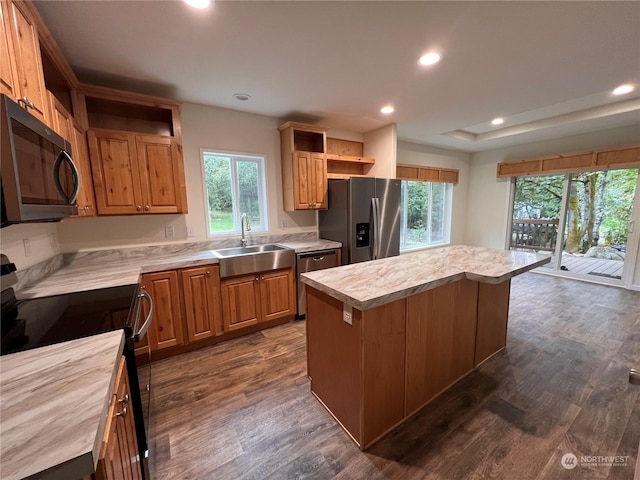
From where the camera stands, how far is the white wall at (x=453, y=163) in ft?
16.2

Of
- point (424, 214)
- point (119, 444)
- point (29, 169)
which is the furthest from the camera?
point (424, 214)

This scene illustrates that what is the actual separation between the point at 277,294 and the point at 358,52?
2.39 meters

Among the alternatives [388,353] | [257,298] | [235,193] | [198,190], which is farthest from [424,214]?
[388,353]

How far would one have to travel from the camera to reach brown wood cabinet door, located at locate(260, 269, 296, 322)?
2902 mm

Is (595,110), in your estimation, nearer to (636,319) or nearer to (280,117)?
(636,319)

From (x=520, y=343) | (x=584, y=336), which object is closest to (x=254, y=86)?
(x=520, y=343)

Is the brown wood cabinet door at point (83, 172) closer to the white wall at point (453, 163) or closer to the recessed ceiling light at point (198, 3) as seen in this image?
the recessed ceiling light at point (198, 3)

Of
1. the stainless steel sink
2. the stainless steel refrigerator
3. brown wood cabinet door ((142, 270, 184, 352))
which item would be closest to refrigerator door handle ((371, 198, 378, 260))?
the stainless steel refrigerator

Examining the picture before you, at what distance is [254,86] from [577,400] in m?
3.66

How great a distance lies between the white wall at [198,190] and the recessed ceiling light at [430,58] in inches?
74.5

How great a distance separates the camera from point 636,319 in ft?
10.2

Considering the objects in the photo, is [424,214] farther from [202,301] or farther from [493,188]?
[202,301]

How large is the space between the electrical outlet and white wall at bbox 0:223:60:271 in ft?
6.52

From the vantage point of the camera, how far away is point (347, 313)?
1.51 m
